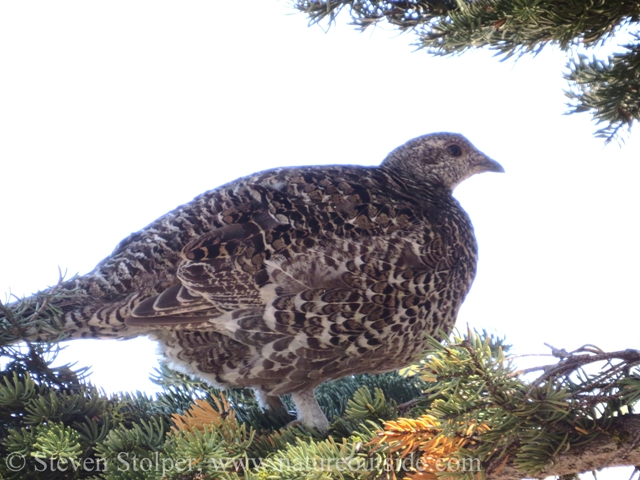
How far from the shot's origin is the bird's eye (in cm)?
348

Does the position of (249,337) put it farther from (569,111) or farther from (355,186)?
(569,111)

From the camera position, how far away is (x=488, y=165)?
11.6 feet

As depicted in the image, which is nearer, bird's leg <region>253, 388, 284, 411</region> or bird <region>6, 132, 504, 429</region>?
bird <region>6, 132, 504, 429</region>

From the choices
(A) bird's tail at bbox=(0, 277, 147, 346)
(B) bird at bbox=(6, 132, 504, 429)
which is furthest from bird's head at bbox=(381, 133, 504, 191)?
(A) bird's tail at bbox=(0, 277, 147, 346)

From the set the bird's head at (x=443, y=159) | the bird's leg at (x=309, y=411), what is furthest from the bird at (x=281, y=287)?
the bird's head at (x=443, y=159)

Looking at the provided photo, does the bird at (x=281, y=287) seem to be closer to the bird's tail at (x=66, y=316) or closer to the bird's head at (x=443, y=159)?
the bird's tail at (x=66, y=316)

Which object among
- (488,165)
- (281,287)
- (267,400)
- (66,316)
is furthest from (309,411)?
(488,165)

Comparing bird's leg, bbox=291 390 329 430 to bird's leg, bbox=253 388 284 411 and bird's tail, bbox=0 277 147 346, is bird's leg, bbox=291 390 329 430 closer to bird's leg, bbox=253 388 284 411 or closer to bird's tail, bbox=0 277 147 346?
bird's leg, bbox=253 388 284 411

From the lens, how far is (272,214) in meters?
2.66

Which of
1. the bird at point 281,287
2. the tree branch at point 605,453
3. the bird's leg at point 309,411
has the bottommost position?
the tree branch at point 605,453

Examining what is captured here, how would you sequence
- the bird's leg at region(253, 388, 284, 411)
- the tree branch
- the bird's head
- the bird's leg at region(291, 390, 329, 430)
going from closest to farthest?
the tree branch → the bird's leg at region(291, 390, 329, 430) → the bird's leg at region(253, 388, 284, 411) → the bird's head

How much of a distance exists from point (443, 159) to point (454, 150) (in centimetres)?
8

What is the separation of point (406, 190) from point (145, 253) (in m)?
1.14

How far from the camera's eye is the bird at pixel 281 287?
99.0 inches
